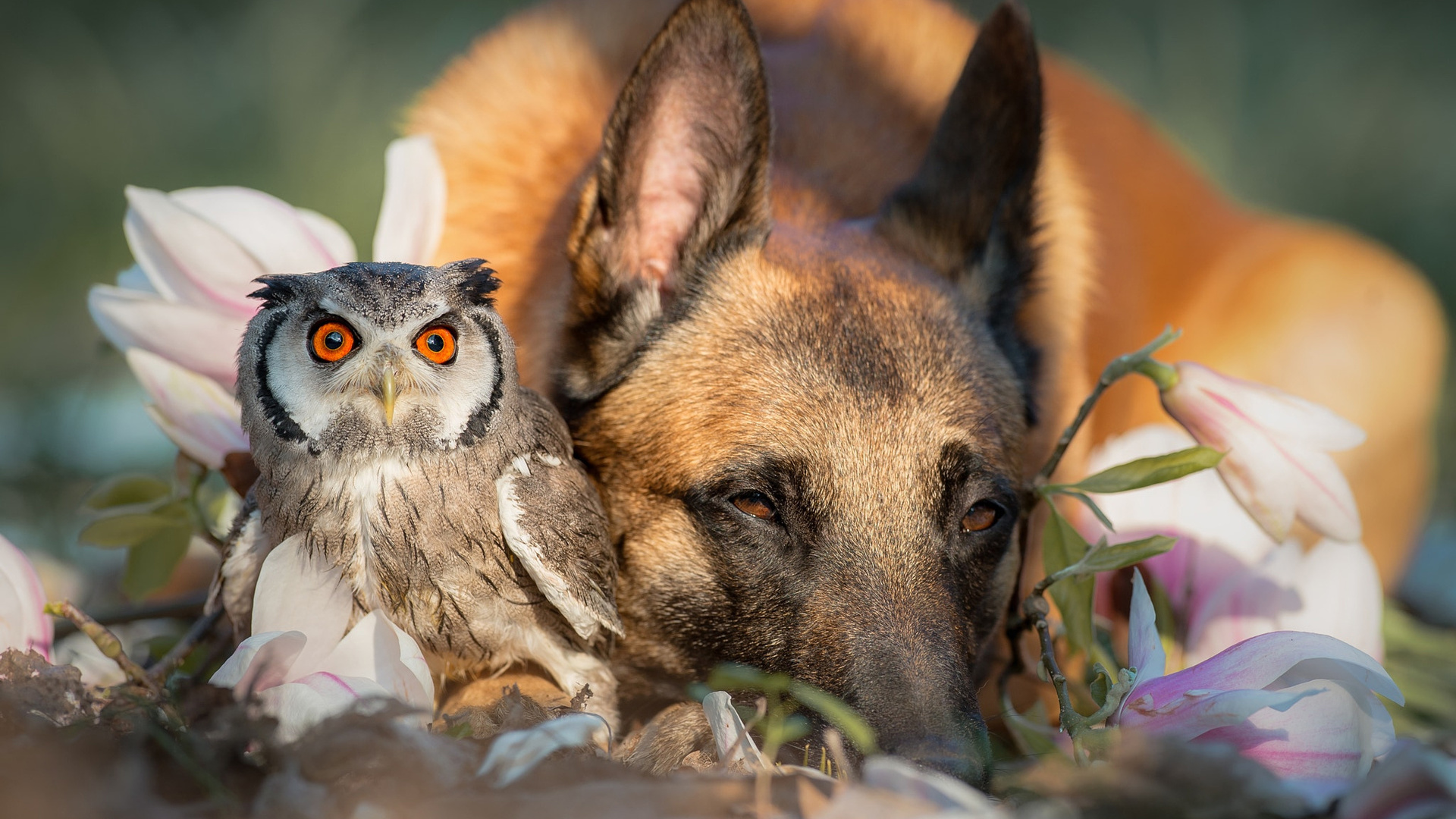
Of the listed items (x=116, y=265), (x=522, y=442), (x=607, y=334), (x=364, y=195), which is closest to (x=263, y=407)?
(x=522, y=442)

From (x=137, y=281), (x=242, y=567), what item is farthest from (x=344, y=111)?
(x=242, y=567)

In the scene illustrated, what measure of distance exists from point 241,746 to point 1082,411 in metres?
1.15

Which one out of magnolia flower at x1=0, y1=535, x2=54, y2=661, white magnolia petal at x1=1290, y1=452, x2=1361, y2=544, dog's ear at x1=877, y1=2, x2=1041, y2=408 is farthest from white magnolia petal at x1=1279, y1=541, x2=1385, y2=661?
magnolia flower at x1=0, y1=535, x2=54, y2=661

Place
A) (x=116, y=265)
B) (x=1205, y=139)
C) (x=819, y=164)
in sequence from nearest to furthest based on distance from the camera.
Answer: (x=819, y=164) < (x=116, y=265) < (x=1205, y=139)

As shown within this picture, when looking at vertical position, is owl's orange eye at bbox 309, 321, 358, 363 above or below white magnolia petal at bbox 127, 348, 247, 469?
above

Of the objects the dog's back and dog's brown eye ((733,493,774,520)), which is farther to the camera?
the dog's back

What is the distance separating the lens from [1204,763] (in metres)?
1.05

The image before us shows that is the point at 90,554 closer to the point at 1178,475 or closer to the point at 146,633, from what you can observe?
the point at 146,633

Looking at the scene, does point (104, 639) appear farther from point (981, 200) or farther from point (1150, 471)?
point (981, 200)

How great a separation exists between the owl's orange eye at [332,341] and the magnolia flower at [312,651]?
0.77 ft

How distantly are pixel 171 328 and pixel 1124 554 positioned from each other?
1.39 meters

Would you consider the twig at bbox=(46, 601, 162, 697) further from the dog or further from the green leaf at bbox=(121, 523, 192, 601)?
the dog

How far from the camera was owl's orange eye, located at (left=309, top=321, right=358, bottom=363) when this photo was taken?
132 cm

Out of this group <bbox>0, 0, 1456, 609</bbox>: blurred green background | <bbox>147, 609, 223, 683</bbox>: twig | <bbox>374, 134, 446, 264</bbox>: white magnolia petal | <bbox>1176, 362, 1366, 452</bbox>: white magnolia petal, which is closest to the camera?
<bbox>147, 609, 223, 683</bbox>: twig
